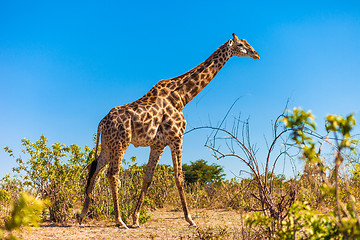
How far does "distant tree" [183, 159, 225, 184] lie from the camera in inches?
836

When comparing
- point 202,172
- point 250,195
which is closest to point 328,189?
point 250,195

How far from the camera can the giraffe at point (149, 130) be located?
742cm

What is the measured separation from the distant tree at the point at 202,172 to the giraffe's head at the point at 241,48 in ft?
42.2

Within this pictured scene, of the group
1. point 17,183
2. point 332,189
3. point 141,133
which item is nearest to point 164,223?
point 141,133

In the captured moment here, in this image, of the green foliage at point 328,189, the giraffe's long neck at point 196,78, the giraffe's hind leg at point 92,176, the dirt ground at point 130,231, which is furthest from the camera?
the giraffe's long neck at point 196,78

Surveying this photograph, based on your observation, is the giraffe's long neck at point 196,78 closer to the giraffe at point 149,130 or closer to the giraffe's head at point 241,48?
the giraffe at point 149,130

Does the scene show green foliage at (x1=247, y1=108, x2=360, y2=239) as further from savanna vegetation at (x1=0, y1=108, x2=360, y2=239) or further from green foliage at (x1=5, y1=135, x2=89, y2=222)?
green foliage at (x1=5, y1=135, x2=89, y2=222)

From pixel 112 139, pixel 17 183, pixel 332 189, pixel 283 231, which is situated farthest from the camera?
pixel 17 183

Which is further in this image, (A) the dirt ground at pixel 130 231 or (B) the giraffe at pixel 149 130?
(B) the giraffe at pixel 149 130

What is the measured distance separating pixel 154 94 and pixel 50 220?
415 centimetres

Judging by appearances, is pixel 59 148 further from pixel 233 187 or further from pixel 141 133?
pixel 233 187

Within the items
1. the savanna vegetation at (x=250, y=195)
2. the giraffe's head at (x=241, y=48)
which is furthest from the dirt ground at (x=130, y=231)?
the giraffe's head at (x=241, y=48)

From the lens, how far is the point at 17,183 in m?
8.66

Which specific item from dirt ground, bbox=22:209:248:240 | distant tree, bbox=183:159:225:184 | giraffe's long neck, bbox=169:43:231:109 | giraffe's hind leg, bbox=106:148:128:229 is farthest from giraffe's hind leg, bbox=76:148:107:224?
distant tree, bbox=183:159:225:184
